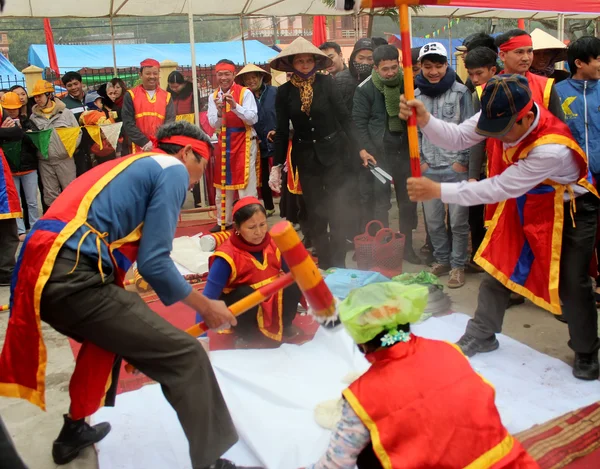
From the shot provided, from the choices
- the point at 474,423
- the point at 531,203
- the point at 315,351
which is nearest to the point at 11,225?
the point at 315,351

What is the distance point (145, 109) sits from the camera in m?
6.52

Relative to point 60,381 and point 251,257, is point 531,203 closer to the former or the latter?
point 251,257

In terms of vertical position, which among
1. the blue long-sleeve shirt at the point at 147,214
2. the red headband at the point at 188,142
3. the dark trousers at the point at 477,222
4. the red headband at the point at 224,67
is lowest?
the dark trousers at the point at 477,222

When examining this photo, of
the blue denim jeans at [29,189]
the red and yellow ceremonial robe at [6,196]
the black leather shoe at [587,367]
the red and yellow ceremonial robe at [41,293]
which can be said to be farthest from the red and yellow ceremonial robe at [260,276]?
the blue denim jeans at [29,189]

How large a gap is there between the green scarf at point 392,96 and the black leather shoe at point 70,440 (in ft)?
11.7

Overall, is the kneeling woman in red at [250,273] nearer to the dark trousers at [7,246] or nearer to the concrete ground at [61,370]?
the concrete ground at [61,370]

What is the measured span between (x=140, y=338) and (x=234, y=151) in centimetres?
419

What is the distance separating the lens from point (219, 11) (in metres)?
8.78

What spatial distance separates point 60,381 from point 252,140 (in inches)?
136

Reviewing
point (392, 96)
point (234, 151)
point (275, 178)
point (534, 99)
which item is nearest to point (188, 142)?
point (534, 99)

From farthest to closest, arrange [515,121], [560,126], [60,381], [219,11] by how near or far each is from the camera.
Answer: [219,11] < [60,381] < [560,126] < [515,121]

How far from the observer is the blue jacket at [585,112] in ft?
12.9

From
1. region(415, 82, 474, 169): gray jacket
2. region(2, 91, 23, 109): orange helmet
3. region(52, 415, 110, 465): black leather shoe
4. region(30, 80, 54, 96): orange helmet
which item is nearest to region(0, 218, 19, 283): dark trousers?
region(2, 91, 23, 109): orange helmet

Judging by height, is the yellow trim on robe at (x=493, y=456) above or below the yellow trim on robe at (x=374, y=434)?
below
